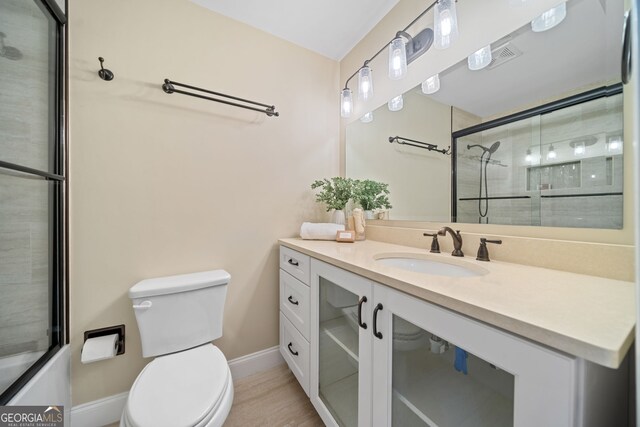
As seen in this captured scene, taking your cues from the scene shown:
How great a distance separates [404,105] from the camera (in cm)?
144

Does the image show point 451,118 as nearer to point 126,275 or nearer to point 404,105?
point 404,105

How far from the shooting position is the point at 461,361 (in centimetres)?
61

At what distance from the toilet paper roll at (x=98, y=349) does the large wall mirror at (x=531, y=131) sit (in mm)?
1757

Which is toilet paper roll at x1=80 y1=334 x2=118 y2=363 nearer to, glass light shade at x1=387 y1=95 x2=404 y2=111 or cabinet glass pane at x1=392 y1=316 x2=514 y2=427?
cabinet glass pane at x1=392 y1=316 x2=514 y2=427

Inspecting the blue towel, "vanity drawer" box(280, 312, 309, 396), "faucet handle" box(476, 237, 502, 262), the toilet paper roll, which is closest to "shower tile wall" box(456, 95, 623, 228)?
"faucet handle" box(476, 237, 502, 262)

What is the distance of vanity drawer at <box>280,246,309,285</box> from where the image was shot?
4.10 ft

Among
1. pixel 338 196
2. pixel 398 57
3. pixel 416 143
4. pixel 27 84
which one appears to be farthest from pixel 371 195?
pixel 27 84

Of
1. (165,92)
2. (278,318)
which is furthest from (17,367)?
(165,92)

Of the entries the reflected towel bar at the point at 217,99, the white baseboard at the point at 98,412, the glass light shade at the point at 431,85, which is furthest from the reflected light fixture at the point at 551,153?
the white baseboard at the point at 98,412

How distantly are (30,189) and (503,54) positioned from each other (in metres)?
2.14

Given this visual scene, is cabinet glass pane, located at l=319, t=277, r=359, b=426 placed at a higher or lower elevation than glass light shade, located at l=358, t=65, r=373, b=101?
lower

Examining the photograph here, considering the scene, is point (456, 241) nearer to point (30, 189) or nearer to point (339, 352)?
point (339, 352)

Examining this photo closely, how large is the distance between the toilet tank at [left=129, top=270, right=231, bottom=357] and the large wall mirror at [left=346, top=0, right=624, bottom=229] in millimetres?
1266

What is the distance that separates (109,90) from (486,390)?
78.0 inches
